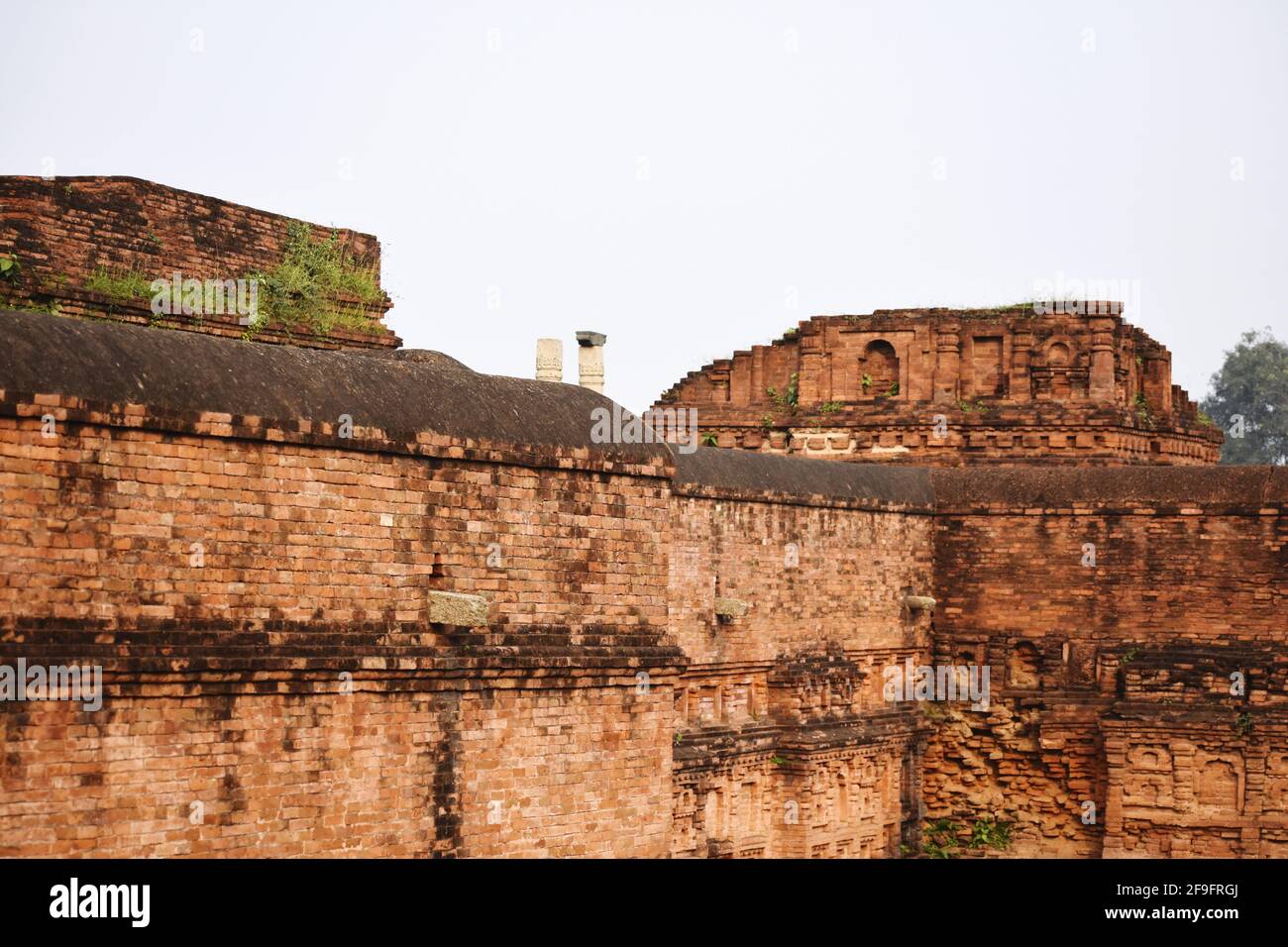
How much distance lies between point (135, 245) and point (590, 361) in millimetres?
3718

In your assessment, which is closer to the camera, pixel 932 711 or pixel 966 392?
pixel 932 711

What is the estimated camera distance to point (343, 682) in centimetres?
1225

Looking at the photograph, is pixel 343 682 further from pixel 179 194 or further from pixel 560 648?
pixel 179 194

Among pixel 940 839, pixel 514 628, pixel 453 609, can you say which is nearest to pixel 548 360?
pixel 514 628

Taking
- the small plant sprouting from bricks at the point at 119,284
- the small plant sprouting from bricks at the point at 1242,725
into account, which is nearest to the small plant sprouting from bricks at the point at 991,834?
the small plant sprouting from bricks at the point at 1242,725

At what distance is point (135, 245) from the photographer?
53.7 ft

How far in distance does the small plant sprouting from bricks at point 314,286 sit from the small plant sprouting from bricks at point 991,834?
29.4ft

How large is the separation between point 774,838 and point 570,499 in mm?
7030

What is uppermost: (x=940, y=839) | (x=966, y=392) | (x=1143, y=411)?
(x=966, y=392)

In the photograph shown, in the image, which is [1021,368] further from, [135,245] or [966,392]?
[135,245]

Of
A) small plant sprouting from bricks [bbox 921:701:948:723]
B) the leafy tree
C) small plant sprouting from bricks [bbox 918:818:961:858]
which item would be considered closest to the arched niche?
small plant sprouting from bricks [bbox 921:701:948:723]

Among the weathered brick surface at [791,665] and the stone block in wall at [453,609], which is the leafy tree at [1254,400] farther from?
the stone block in wall at [453,609]

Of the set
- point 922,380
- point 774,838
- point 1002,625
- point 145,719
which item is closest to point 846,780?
point 774,838

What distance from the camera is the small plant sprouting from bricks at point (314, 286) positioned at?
671 inches
